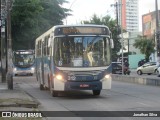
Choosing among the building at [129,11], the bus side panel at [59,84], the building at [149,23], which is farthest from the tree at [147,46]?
the bus side panel at [59,84]

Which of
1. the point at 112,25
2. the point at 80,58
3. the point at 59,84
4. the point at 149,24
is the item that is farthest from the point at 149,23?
the point at 59,84

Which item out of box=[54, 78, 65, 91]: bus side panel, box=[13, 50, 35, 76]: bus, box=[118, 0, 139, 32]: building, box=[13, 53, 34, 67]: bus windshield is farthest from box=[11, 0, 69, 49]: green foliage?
box=[54, 78, 65, 91]: bus side panel

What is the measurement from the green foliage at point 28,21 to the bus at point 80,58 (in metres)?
28.0

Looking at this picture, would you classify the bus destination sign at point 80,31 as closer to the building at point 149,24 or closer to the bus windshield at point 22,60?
the bus windshield at point 22,60

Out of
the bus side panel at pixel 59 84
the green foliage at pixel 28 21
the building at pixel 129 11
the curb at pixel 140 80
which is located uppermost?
the building at pixel 129 11

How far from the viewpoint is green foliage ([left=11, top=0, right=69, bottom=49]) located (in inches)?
1843

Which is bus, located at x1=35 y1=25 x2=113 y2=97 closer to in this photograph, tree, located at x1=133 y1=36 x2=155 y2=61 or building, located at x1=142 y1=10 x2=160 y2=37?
tree, located at x1=133 y1=36 x2=155 y2=61

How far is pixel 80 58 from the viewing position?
18609mm

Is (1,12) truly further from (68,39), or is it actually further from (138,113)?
(138,113)

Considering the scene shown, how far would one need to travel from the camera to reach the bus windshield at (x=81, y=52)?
18.5 metres

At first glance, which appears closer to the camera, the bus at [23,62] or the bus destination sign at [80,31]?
the bus destination sign at [80,31]

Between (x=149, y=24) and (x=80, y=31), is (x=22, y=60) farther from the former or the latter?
(x=149, y=24)

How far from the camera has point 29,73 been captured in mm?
50000

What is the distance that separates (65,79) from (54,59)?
3.29 ft
